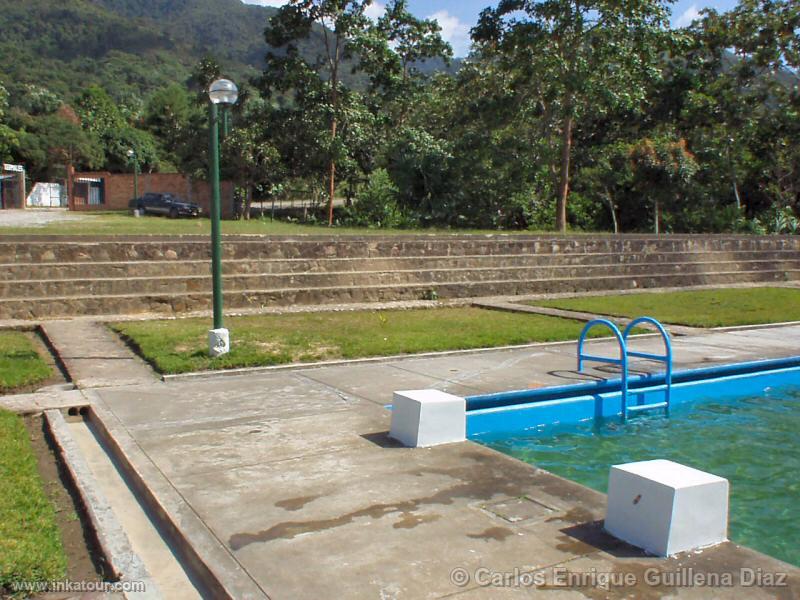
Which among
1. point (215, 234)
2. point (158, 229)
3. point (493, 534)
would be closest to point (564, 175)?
point (158, 229)

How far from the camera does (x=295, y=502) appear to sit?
515 cm

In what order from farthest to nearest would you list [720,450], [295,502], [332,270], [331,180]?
[331,180]
[332,270]
[720,450]
[295,502]

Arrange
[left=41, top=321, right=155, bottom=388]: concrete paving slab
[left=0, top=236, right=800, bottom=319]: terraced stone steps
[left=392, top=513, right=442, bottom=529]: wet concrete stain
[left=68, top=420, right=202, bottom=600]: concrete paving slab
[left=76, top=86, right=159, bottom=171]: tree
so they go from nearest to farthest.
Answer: [left=68, top=420, right=202, bottom=600]: concrete paving slab, [left=392, top=513, right=442, bottom=529]: wet concrete stain, [left=41, top=321, right=155, bottom=388]: concrete paving slab, [left=0, top=236, right=800, bottom=319]: terraced stone steps, [left=76, top=86, right=159, bottom=171]: tree

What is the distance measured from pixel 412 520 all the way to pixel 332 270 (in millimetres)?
11581

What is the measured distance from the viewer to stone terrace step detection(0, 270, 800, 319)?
12930mm

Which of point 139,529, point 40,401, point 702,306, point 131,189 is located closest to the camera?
point 139,529

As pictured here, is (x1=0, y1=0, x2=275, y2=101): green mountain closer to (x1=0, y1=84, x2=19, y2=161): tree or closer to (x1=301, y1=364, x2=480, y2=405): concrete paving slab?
(x1=0, y1=84, x2=19, y2=161): tree

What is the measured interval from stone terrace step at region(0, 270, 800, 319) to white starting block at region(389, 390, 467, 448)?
834cm

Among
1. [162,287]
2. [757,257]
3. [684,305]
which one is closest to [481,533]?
[162,287]

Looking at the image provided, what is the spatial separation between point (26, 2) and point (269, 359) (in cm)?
20660

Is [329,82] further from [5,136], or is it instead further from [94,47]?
[94,47]

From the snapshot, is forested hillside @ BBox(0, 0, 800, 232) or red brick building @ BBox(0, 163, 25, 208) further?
red brick building @ BBox(0, 163, 25, 208)

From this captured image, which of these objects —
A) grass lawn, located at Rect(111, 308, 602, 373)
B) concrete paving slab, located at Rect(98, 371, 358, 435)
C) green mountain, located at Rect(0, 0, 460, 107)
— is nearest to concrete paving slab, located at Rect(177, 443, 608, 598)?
concrete paving slab, located at Rect(98, 371, 358, 435)

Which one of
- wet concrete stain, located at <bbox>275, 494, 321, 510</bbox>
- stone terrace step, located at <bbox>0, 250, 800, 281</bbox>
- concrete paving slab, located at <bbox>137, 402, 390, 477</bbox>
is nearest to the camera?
wet concrete stain, located at <bbox>275, 494, 321, 510</bbox>
